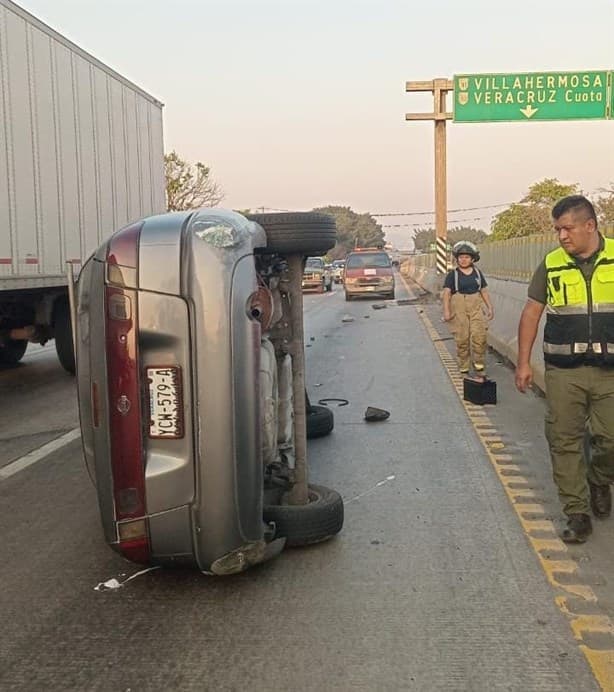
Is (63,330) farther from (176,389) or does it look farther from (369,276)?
(369,276)

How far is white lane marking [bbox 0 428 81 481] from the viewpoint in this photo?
666 cm

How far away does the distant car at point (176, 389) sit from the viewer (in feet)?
12.2

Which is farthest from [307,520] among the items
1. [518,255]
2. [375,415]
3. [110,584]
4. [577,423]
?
[518,255]

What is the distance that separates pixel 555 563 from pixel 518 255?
1286cm

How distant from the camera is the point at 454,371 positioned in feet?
38.3

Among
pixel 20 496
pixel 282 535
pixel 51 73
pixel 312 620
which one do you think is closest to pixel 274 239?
pixel 282 535

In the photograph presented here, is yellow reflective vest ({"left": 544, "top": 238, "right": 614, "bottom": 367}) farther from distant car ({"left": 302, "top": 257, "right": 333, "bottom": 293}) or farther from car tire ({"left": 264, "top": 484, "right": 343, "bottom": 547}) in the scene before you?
distant car ({"left": 302, "top": 257, "right": 333, "bottom": 293})

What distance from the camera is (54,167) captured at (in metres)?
10.1

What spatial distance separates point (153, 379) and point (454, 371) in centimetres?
838

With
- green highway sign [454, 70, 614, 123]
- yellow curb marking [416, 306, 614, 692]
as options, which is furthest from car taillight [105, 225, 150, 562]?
green highway sign [454, 70, 614, 123]

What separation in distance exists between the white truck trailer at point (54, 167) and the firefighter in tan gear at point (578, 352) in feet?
20.0

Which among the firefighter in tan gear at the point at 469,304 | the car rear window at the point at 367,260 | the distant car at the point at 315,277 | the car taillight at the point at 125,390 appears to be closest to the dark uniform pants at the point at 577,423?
the car taillight at the point at 125,390

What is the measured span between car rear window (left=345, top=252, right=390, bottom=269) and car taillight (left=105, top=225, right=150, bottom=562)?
1135 inches

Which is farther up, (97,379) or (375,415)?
(97,379)
